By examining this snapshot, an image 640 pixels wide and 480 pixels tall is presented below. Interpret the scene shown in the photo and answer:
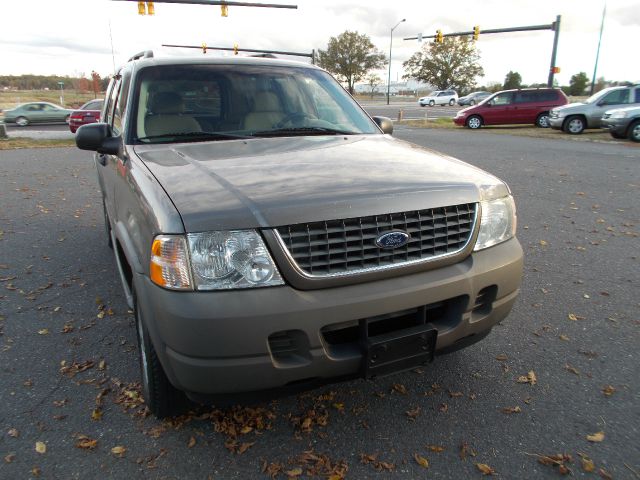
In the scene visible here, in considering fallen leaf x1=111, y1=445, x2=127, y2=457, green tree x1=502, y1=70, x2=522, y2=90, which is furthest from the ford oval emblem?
green tree x1=502, y1=70, x2=522, y2=90

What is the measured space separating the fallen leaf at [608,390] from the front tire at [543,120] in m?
22.1

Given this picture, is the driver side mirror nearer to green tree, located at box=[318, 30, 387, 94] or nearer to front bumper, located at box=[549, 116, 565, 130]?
front bumper, located at box=[549, 116, 565, 130]

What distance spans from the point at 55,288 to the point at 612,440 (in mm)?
4256

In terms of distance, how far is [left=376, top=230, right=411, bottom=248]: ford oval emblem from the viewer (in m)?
2.09

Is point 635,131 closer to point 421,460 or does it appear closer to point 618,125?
point 618,125

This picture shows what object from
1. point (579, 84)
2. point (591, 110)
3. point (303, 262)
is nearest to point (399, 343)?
point (303, 262)

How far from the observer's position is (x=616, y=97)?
17938 mm

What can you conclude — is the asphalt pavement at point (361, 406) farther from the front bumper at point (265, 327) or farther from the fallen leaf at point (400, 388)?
the front bumper at point (265, 327)

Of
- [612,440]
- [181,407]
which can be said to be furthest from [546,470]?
[181,407]

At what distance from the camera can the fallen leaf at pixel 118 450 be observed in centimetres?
229

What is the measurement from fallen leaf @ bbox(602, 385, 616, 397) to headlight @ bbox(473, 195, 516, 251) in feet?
3.43

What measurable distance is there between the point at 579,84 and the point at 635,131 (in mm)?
52789

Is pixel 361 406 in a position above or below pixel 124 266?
below

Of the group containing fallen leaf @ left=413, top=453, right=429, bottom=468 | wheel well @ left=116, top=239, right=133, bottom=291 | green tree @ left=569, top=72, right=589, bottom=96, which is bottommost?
fallen leaf @ left=413, top=453, right=429, bottom=468
